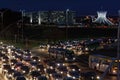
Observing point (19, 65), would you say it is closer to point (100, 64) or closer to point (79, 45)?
point (100, 64)

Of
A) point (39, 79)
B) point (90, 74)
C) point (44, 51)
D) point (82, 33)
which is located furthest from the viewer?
point (82, 33)

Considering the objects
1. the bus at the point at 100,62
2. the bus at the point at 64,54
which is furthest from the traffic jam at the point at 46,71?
the bus at the point at 100,62

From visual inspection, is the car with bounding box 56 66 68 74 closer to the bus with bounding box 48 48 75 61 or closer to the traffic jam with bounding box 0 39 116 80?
the traffic jam with bounding box 0 39 116 80

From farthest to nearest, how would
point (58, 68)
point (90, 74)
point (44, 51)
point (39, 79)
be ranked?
point (44, 51)
point (58, 68)
point (90, 74)
point (39, 79)

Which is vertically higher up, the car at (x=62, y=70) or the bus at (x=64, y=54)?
the car at (x=62, y=70)

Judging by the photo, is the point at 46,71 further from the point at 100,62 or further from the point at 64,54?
the point at 64,54

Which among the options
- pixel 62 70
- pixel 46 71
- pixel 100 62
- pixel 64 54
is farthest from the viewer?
pixel 64 54

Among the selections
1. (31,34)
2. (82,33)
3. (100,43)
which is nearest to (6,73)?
(100,43)

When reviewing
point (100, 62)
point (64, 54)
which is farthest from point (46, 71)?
point (64, 54)

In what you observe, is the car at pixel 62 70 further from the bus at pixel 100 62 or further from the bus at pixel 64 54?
the bus at pixel 64 54

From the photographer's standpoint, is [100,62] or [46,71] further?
[100,62]

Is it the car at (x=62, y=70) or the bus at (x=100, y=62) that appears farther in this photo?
the bus at (x=100, y=62)
